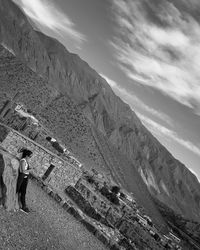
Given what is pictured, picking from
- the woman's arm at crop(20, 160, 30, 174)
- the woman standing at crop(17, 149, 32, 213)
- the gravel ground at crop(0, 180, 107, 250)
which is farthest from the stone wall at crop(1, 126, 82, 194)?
the woman's arm at crop(20, 160, 30, 174)

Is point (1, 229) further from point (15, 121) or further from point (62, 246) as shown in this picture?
point (15, 121)

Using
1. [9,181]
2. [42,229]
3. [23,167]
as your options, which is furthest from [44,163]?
[9,181]

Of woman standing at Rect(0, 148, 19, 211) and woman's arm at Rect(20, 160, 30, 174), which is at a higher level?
woman's arm at Rect(20, 160, 30, 174)

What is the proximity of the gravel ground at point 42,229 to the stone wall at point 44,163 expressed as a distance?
9.88 ft

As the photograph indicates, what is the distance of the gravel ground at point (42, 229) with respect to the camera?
44.1ft

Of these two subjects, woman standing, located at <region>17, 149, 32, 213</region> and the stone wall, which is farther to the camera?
the stone wall

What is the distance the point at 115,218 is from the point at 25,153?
19.5 meters

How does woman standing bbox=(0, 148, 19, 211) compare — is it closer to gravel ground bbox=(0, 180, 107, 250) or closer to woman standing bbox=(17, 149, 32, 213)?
woman standing bbox=(17, 149, 32, 213)

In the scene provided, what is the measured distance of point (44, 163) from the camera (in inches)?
1035

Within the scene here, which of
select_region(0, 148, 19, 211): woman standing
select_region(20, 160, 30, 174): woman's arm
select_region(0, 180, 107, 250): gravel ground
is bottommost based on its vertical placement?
select_region(0, 180, 107, 250): gravel ground

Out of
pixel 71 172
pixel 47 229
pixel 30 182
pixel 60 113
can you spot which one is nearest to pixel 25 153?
pixel 47 229

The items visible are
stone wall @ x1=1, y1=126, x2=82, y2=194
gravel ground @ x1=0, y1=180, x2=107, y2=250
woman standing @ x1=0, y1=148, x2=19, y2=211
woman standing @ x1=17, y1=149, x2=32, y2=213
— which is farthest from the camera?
stone wall @ x1=1, y1=126, x2=82, y2=194

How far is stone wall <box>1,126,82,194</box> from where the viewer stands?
80.1ft

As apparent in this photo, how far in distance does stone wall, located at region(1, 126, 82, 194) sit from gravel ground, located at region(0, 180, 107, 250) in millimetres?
3010
